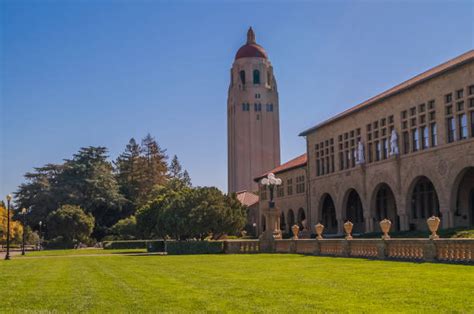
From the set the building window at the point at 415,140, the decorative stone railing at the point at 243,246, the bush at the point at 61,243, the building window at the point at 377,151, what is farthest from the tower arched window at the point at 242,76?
the decorative stone railing at the point at 243,246

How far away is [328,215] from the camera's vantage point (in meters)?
71.8

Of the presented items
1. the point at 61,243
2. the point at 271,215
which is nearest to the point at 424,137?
the point at 271,215

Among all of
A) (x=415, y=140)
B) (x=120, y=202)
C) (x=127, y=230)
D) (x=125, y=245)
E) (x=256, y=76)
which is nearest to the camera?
(x=415, y=140)

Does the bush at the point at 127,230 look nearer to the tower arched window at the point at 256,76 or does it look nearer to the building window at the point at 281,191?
the building window at the point at 281,191

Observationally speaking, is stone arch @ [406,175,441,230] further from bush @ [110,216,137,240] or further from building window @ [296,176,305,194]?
bush @ [110,216,137,240]

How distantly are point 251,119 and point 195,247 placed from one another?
8245cm

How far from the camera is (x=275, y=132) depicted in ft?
430

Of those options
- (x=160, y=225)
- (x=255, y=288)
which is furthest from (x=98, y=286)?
(x=160, y=225)

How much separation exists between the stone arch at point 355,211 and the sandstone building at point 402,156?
11cm

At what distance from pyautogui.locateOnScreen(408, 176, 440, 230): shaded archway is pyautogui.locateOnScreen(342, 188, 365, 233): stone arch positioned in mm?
10398

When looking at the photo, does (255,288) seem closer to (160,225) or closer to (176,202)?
(176,202)

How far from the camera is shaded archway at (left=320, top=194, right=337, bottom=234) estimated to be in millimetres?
70562

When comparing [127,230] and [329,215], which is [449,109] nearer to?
[329,215]

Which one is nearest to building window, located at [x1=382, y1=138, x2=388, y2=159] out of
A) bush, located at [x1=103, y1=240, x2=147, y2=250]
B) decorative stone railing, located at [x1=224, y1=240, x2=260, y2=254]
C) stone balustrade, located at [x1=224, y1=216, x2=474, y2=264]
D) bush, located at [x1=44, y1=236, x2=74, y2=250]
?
stone balustrade, located at [x1=224, y1=216, x2=474, y2=264]
